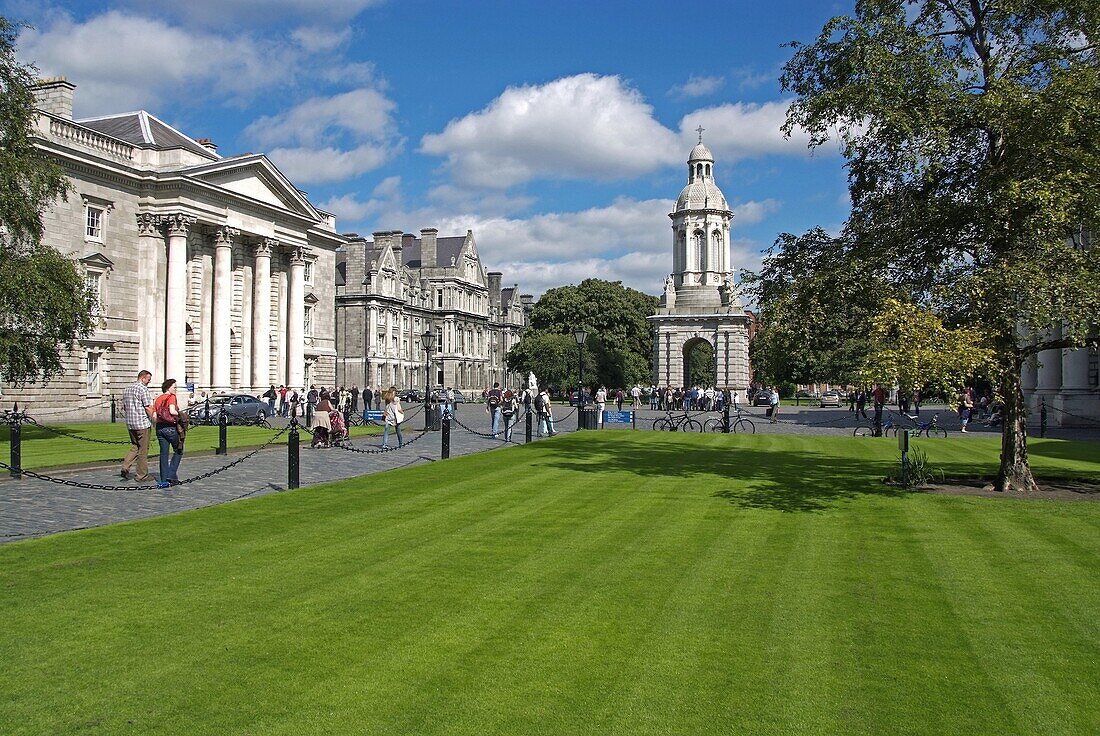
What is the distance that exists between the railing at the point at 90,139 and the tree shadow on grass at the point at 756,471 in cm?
3183

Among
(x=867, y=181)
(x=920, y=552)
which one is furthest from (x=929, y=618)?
(x=867, y=181)

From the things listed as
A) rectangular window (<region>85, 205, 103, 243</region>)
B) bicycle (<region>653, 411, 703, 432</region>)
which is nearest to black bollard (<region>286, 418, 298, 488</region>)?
bicycle (<region>653, 411, 703, 432</region>)

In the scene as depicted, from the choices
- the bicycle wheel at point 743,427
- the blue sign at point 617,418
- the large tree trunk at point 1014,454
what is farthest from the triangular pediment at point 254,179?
the large tree trunk at point 1014,454

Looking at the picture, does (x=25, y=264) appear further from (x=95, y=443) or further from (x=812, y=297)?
(x=812, y=297)

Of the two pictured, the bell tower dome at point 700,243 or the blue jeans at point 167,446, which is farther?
the bell tower dome at point 700,243

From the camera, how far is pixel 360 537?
10992 millimetres

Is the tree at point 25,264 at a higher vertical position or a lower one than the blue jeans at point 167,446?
higher

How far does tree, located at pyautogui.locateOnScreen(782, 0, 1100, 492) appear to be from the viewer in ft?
43.3

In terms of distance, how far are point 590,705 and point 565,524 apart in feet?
20.4

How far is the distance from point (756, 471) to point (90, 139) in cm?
3869

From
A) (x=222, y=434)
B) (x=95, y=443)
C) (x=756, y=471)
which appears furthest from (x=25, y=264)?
(x=756, y=471)

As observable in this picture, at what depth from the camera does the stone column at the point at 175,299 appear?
4641 cm

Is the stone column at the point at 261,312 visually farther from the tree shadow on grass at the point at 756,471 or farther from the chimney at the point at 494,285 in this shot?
the chimney at the point at 494,285

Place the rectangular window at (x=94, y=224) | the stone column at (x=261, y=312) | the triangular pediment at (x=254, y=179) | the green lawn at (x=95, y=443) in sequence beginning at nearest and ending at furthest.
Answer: the green lawn at (x=95, y=443) → the rectangular window at (x=94, y=224) → the triangular pediment at (x=254, y=179) → the stone column at (x=261, y=312)
